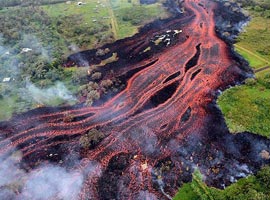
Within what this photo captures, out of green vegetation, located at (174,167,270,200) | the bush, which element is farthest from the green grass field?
the bush

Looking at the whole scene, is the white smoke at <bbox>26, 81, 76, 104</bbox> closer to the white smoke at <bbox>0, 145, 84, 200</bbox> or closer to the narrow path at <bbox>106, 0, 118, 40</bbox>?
the white smoke at <bbox>0, 145, 84, 200</bbox>

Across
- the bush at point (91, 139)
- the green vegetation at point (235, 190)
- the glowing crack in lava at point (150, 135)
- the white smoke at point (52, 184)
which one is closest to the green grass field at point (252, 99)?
the glowing crack in lava at point (150, 135)

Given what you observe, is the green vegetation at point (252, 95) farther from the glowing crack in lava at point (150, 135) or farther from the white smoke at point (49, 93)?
→ the white smoke at point (49, 93)

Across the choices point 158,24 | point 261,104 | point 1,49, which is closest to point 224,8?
point 158,24

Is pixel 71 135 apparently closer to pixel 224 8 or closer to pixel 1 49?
pixel 1 49

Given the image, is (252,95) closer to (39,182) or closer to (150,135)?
(150,135)

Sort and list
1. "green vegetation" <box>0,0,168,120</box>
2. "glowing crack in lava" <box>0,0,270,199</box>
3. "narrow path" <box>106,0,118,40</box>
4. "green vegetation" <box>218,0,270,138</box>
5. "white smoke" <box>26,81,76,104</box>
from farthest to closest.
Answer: "narrow path" <box>106,0,118,40</box>
"green vegetation" <box>0,0,168,120</box>
"white smoke" <box>26,81,76,104</box>
"green vegetation" <box>218,0,270,138</box>
"glowing crack in lava" <box>0,0,270,199</box>
